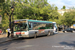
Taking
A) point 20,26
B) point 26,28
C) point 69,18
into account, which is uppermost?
point 20,26

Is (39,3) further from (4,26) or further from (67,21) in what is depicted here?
(67,21)

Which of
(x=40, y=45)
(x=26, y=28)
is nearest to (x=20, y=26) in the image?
(x=26, y=28)

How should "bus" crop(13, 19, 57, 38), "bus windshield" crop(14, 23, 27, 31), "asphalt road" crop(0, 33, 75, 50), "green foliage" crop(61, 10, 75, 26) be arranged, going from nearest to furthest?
"asphalt road" crop(0, 33, 75, 50)
"bus" crop(13, 19, 57, 38)
"bus windshield" crop(14, 23, 27, 31)
"green foliage" crop(61, 10, 75, 26)

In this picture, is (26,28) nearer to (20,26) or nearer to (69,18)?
(20,26)

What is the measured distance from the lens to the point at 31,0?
32.7m

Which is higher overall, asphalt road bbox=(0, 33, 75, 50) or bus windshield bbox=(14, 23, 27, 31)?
bus windshield bbox=(14, 23, 27, 31)

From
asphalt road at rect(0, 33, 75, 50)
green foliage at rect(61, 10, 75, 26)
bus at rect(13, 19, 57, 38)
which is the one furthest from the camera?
green foliage at rect(61, 10, 75, 26)

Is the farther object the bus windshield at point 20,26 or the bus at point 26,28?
the bus windshield at point 20,26

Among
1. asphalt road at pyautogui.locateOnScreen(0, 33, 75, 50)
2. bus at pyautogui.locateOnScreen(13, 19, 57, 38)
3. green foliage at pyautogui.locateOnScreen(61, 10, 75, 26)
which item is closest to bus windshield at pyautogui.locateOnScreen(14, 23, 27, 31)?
bus at pyautogui.locateOnScreen(13, 19, 57, 38)

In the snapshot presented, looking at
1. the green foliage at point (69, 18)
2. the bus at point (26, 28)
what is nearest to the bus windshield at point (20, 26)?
the bus at point (26, 28)

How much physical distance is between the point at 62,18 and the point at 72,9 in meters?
5.51

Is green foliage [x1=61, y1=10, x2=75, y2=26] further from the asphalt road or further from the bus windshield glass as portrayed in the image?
the asphalt road

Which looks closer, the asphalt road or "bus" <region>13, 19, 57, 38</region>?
the asphalt road

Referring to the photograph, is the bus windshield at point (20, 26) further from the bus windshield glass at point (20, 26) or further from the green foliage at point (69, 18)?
the green foliage at point (69, 18)
